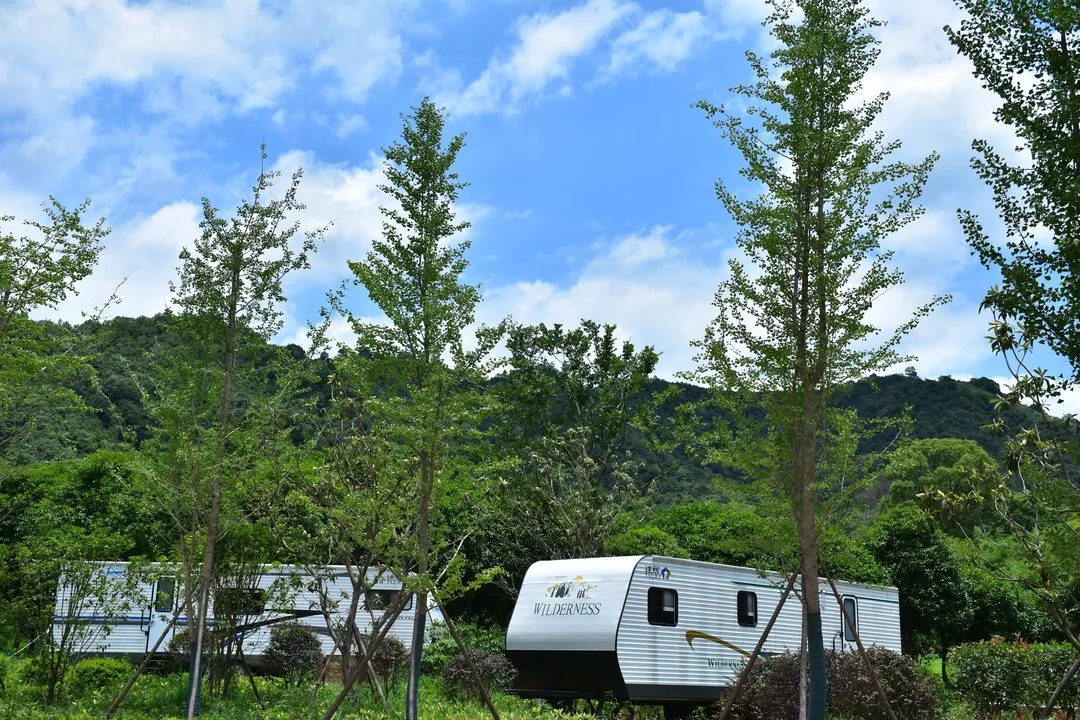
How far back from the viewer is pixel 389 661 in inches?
744

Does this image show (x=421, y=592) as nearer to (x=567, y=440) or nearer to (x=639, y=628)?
(x=639, y=628)

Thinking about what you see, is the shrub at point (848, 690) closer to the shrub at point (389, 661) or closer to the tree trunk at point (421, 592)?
the tree trunk at point (421, 592)

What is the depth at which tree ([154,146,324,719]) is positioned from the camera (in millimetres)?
13328

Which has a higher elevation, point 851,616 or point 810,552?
point 810,552

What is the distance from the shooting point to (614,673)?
1457 centimetres

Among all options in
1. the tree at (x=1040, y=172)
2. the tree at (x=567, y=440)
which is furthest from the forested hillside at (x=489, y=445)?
the tree at (x=567, y=440)

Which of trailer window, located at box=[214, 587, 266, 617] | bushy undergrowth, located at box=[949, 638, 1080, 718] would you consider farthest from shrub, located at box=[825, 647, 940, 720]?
trailer window, located at box=[214, 587, 266, 617]

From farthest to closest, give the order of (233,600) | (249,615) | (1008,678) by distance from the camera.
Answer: (249,615)
(233,600)
(1008,678)

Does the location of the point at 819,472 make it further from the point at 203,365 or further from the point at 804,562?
the point at 203,365

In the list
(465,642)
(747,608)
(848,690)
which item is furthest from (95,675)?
(848,690)

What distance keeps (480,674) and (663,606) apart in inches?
208

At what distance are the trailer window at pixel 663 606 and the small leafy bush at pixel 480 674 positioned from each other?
457 centimetres

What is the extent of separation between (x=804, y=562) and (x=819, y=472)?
63.3 inches

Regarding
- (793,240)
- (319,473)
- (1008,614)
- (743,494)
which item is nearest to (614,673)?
(743,494)
